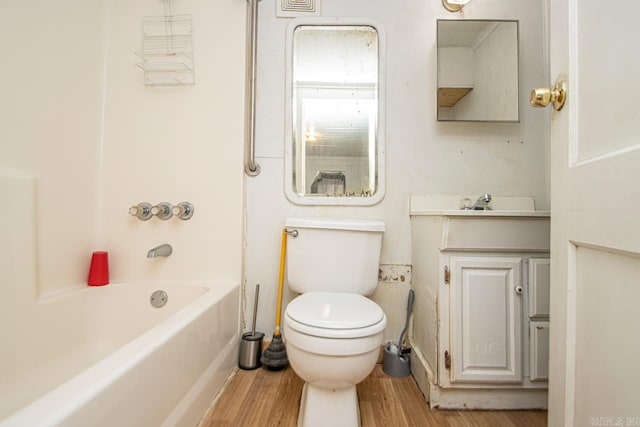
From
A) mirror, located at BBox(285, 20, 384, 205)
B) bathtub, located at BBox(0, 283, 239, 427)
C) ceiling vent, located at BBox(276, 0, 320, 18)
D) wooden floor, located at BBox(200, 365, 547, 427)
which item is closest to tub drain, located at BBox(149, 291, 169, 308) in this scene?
bathtub, located at BBox(0, 283, 239, 427)

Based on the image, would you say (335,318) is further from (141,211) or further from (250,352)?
(141,211)

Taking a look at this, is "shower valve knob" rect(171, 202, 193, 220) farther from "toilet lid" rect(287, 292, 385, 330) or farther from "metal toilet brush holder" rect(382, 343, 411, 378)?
"metal toilet brush holder" rect(382, 343, 411, 378)

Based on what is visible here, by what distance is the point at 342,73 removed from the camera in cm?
147

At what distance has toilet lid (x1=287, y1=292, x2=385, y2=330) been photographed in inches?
33.8

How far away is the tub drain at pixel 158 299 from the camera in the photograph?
4.23 feet

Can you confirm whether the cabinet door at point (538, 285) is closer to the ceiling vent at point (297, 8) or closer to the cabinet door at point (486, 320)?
the cabinet door at point (486, 320)

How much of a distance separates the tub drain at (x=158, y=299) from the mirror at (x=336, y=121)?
74 centimetres

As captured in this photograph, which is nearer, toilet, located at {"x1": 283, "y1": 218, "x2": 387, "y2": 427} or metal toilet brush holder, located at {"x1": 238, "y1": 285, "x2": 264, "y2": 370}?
toilet, located at {"x1": 283, "y1": 218, "x2": 387, "y2": 427}

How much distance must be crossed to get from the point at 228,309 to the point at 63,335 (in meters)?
0.60

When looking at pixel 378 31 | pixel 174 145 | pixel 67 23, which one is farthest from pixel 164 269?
pixel 378 31

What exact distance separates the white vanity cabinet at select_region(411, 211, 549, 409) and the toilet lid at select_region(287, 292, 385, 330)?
32 cm

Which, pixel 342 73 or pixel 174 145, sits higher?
pixel 342 73

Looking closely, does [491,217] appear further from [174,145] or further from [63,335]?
[63,335]

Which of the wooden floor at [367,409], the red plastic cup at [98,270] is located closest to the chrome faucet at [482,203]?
the wooden floor at [367,409]
